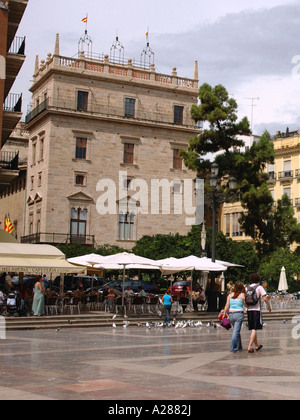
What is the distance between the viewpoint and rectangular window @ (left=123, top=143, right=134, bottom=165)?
53.7 meters

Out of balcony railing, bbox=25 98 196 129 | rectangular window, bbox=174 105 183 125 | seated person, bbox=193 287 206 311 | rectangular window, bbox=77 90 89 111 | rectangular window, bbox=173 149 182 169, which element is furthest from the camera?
rectangular window, bbox=174 105 183 125

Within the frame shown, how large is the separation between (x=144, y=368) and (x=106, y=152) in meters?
42.7

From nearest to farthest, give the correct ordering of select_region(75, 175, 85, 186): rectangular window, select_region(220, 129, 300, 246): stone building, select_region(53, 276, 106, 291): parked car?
select_region(53, 276, 106, 291): parked car, select_region(75, 175, 85, 186): rectangular window, select_region(220, 129, 300, 246): stone building

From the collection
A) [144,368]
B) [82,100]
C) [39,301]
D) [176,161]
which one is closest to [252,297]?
[144,368]

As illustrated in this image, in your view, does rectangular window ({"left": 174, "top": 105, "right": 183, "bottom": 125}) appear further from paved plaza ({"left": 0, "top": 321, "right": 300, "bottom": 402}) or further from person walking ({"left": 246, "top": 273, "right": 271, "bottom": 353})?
person walking ({"left": 246, "top": 273, "right": 271, "bottom": 353})

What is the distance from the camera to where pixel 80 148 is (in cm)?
5194

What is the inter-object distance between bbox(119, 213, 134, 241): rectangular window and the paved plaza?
34.6 metres

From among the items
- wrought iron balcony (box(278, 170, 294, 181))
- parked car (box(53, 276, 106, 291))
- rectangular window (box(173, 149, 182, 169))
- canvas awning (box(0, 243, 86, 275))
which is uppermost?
wrought iron balcony (box(278, 170, 294, 181))

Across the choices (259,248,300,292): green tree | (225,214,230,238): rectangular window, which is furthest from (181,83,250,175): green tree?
(225,214,230,238): rectangular window

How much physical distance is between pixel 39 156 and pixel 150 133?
941 cm

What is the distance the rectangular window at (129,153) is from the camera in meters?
53.7

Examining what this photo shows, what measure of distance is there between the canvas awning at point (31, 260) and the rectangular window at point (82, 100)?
2900 centimetres

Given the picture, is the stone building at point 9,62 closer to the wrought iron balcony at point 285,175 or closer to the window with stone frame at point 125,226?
the window with stone frame at point 125,226

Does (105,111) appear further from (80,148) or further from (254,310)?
(254,310)
